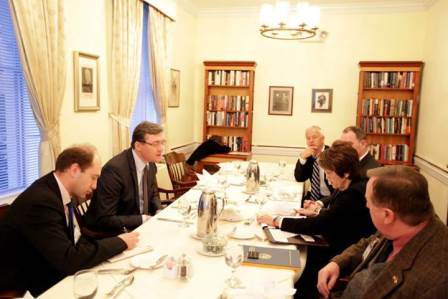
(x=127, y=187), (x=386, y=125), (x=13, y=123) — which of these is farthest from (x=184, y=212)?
(x=386, y=125)

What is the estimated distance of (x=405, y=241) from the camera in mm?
1428

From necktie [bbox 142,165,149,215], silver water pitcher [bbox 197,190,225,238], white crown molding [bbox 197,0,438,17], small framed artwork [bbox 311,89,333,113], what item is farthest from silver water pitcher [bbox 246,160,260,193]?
white crown molding [bbox 197,0,438,17]

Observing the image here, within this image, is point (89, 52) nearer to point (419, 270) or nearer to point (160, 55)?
point (160, 55)

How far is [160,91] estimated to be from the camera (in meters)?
5.02

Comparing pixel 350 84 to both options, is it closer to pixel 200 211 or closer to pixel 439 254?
pixel 200 211

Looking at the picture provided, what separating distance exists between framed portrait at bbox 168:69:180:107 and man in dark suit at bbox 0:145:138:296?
3.80 metres

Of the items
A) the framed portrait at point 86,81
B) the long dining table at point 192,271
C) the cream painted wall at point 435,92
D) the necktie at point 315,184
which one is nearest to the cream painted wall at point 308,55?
Result: the cream painted wall at point 435,92

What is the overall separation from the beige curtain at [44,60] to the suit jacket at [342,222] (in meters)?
1.94

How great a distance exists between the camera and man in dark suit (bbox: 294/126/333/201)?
3693 millimetres

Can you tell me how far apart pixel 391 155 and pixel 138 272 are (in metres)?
5.12

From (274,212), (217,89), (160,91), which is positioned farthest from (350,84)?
(274,212)

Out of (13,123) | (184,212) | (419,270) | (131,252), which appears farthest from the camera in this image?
(13,123)

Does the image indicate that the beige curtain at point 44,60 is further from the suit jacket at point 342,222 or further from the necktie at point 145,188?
the suit jacket at point 342,222

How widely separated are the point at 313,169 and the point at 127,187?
80.5 inches
